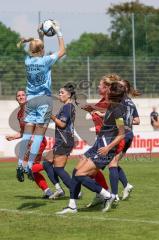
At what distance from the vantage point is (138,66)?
132ft

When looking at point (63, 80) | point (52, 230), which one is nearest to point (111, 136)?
point (52, 230)

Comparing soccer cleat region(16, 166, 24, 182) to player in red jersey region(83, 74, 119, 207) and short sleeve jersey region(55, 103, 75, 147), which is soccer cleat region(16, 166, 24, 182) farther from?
short sleeve jersey region(55, 103, 75, 147)

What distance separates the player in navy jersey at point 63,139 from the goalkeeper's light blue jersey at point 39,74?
562 mm

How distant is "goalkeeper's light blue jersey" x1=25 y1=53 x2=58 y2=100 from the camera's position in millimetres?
12758

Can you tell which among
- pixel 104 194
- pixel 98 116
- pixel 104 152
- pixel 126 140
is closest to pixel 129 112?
pixel 98 116

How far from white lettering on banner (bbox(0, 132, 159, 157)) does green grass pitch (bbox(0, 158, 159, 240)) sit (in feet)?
46.3

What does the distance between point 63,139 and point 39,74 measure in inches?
67.0

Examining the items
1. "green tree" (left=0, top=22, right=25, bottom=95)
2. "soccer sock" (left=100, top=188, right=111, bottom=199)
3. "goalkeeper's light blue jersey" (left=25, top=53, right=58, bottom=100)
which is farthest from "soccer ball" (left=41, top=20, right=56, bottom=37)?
"green tree" (left=0, top=22, right=25, bottom=95)

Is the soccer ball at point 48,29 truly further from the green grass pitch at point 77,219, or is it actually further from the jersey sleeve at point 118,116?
the green grass pitch at point 77,219

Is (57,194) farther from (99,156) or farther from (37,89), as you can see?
(99,156)

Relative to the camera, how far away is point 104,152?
11.8 metres

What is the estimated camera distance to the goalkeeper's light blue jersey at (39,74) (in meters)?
12.8

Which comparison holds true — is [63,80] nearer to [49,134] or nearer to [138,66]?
[138,66]

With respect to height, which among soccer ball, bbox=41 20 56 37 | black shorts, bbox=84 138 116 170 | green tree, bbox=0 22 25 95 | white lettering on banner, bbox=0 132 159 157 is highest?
soccer ball, bbox=41 20 56 37
